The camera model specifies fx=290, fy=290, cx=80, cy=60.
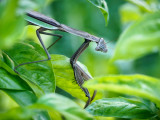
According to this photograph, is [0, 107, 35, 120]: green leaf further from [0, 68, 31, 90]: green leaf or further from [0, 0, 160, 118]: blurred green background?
[0, 0, 160, 118]: blurred green background

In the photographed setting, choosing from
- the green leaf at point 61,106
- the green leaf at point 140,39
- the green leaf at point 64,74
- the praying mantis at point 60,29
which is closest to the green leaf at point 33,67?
the praying mantis at point 60,29

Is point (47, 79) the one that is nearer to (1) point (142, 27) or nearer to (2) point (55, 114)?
(2) point (55, 114)

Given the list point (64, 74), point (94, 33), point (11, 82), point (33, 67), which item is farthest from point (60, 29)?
point (94, 33)

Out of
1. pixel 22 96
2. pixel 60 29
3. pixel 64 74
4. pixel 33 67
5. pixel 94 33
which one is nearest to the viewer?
pixel 22 96

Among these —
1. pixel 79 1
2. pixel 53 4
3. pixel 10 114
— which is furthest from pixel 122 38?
pixel 53 4

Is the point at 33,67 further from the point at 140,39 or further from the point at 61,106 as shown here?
the point at 140,39

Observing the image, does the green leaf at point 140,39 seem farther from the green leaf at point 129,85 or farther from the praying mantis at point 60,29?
the praying mantis at point 60,29
